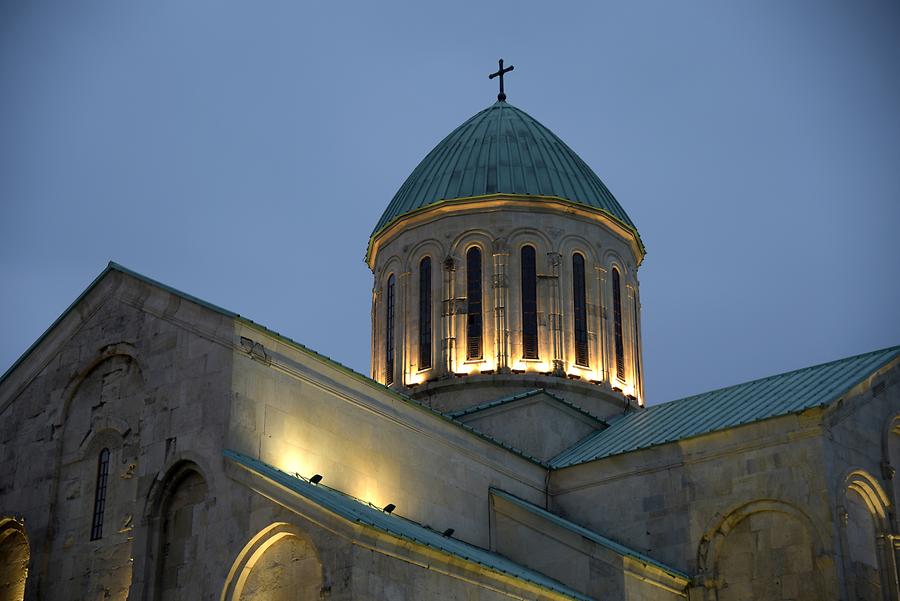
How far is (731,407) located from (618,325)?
654 centimetres

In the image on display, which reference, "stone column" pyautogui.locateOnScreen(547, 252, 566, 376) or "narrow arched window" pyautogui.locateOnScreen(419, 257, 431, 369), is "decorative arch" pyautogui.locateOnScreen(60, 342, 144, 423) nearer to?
"narrow arched window" pyautogui.locateOnScreen(419, 257, 431, 369)

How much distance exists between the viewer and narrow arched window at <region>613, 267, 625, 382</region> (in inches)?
1289

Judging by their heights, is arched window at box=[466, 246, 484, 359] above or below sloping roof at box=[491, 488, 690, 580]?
above

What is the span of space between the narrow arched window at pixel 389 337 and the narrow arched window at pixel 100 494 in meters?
11.0

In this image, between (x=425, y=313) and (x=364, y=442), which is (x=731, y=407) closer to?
(x=364, y=442)

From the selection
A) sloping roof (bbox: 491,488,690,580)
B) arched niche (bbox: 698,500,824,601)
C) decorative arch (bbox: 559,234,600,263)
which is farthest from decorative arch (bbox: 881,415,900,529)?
decorative arch (bbox: 559,234,600,263)

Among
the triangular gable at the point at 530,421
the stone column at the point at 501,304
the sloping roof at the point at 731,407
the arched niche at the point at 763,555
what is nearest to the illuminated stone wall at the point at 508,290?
the stone column at the point at 501,304

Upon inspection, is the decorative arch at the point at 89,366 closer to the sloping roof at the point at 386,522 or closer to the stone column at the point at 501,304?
the sloping roof at the point at 386,522

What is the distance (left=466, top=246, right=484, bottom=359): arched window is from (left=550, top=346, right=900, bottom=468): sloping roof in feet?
12.1

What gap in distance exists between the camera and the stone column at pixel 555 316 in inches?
1235

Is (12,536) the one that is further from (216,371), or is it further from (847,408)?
(847,408)

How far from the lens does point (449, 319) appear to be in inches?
1260

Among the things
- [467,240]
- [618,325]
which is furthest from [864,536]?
[467,240]

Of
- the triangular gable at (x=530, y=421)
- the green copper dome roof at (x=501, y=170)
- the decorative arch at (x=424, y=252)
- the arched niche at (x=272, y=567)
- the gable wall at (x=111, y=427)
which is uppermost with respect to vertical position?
the green copper dome roof at (x=501, y=170)
